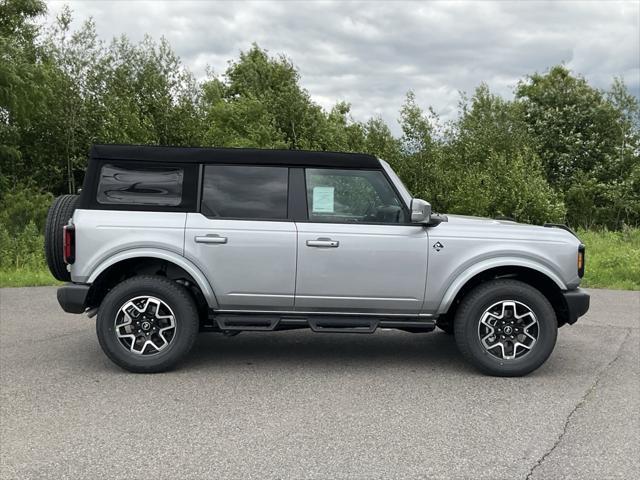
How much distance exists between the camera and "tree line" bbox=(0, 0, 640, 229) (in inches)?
814

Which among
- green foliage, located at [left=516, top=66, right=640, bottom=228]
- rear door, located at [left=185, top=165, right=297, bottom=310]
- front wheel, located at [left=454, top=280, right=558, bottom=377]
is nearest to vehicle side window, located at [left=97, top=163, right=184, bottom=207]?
rear door, located at [left=185, top=165, right=297, bottom=310]

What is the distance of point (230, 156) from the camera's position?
5.26 m

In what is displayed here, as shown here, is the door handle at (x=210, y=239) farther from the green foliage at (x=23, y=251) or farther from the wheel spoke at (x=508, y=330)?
the green foliage at (x=23, y=251)

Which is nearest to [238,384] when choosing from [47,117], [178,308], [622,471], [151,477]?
[178,308]

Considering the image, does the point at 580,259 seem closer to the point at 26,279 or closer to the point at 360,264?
the point at 360,264

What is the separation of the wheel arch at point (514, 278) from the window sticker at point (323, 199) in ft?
3.92

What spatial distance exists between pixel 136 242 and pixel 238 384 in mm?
1386

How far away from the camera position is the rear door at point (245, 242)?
5074mm

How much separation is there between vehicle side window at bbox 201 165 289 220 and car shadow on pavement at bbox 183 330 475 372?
1329mm

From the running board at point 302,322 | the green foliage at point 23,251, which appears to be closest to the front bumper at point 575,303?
the running board at point 302,322

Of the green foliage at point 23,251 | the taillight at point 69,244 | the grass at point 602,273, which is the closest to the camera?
the taillight at point 69,244

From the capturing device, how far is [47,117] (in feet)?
97.0

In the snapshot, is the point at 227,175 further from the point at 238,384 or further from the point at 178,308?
the point at 238,384

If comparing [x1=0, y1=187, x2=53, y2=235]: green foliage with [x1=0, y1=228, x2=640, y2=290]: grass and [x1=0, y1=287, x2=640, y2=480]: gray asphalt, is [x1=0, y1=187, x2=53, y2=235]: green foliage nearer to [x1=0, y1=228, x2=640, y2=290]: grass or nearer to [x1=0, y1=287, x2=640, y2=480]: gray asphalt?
[x1=0, y1=228, x2=640, y2=290]: grass
